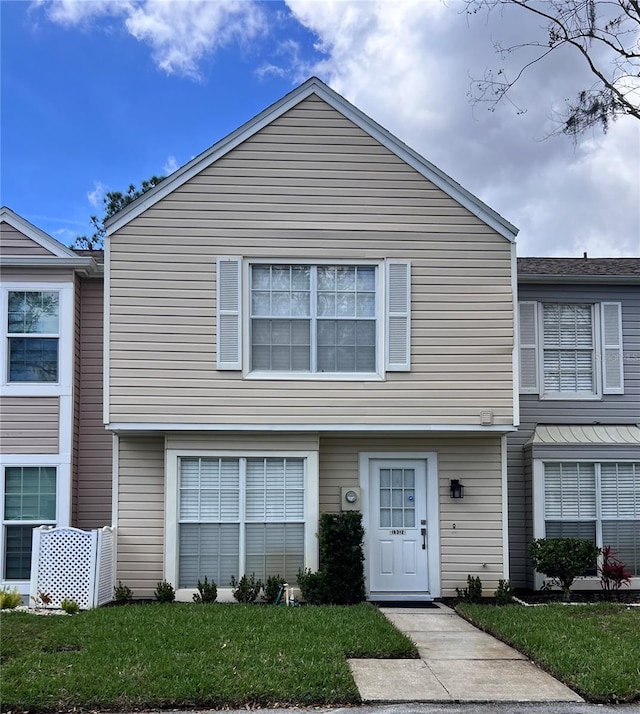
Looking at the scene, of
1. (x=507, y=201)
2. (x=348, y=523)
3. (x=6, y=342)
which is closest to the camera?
(x=348, y=523)

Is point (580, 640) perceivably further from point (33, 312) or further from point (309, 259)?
point (33, 312)

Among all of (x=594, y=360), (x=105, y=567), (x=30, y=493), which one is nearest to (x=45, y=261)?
(x=30, y=493)

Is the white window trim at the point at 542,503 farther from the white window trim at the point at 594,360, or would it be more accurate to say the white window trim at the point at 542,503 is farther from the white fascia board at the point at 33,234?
the white fascia board at the point at 33,234

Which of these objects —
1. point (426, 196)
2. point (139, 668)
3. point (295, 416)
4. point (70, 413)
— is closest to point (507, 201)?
point (426, 196)

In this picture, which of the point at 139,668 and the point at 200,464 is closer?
the point at 139,668

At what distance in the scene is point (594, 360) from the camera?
13.2m

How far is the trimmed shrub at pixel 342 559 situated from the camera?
10703 mm

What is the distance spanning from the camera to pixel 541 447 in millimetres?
12438

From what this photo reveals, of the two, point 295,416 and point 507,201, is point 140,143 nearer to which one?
Result: point 295,416

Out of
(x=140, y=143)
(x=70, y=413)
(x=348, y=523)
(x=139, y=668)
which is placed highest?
(x=140, y=143)

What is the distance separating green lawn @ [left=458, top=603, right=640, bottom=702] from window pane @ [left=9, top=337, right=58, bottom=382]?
681 centimetres

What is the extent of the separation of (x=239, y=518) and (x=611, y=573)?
5.60 metres

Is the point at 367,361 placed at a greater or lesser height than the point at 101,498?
greater

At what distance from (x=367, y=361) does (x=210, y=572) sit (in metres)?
3.68
